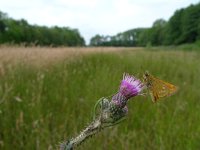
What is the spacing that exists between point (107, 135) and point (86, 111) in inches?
36.3

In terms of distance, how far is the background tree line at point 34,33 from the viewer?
146 feet

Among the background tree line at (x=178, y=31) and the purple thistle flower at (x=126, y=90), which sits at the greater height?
the purple thistle flower at (x=126, y=90)

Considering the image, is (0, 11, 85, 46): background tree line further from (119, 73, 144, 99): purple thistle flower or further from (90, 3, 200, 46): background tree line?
(119, 73, 144, 99): purple thistle flower

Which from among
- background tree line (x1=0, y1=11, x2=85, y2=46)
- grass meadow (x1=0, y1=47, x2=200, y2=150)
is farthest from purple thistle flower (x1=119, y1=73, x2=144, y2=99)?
background tree line (x1=0, y1=11, x2=85, y2=46)

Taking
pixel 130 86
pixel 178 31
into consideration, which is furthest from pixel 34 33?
pixel 130 86

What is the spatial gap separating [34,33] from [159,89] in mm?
50201

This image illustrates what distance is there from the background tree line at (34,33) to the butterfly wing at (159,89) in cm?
4096

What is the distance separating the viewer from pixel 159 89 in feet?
1.80

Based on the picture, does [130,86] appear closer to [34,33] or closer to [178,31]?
[34,33]

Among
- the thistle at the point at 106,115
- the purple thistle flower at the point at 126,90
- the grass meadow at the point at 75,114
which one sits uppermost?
the purple thistle flower at the point at 126,90

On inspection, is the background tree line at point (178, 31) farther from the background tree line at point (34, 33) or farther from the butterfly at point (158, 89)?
the butterfly at point (158, 89)

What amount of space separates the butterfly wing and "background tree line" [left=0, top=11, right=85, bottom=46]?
1613 inches

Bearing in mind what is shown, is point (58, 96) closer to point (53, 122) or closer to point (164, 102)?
point (53, 122)

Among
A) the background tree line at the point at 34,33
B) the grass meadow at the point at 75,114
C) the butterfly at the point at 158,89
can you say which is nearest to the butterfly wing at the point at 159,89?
the butterfly at the point at 158,89
